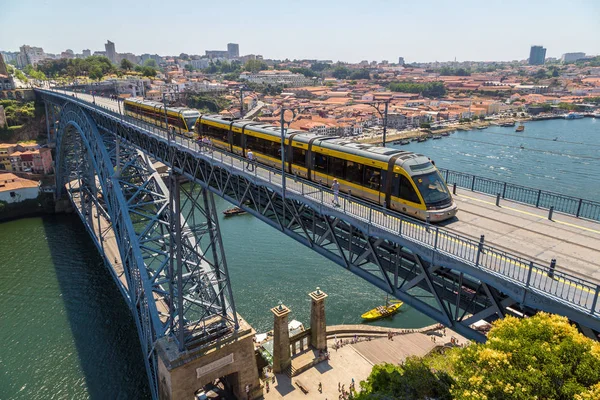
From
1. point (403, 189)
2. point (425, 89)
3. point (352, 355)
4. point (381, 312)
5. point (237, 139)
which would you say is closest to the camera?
point (403, 189)

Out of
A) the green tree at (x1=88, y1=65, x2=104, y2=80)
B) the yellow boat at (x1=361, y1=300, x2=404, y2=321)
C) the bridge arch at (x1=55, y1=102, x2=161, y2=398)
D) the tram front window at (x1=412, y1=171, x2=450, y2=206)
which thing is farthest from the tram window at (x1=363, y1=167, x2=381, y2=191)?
the green tree at (x1=88, y1=65, x2=104, y2=80)

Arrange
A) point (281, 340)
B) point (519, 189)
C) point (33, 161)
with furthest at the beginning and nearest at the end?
1. point (33, 161)
2. point (281, 340)
3. point (519, 189)

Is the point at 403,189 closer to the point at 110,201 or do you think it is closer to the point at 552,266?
the point at 552,266

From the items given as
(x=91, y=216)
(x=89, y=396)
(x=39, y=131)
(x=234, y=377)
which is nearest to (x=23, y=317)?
(x=89, y=396)

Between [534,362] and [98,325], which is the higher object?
[534,362]

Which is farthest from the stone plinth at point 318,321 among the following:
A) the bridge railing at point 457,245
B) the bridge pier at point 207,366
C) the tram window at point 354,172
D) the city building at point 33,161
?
the city building at point 33,161

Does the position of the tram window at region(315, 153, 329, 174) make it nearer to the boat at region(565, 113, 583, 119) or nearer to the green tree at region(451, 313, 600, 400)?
the green tree at region(451, 313, 600, 400)

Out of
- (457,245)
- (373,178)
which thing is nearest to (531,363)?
(457,245)
